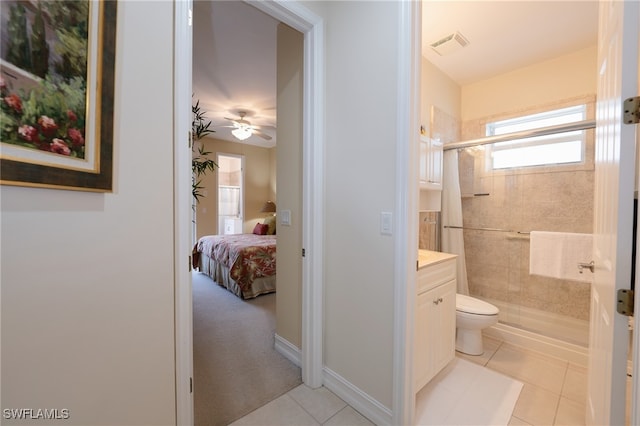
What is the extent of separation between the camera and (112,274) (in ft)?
3.18

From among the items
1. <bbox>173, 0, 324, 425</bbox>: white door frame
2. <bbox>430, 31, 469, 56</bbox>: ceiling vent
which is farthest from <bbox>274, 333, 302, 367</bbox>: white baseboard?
<bbox>430, 31, 469, 56</bbox>: ceiling vent

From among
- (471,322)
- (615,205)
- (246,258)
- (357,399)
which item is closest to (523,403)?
(471,322)

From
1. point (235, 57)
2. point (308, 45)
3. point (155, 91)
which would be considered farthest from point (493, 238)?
point (235, 57)

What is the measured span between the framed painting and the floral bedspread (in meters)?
2.66

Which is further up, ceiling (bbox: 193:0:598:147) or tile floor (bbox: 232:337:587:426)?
ceiling (bbox: 193:0:598:147)

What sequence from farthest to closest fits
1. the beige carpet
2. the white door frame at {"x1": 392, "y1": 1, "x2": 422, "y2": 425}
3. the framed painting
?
the beige carpet
the white door frame at {"x1": 392, "y1": 1, "x2": 422, "y2": 425}
the framed painting

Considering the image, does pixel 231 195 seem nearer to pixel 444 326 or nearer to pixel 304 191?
pixel 304 191

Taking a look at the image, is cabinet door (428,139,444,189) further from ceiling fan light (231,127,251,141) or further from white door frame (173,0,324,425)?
ceiling fan light (231,127,251,141)

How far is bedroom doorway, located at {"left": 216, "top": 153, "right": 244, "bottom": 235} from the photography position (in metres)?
6.36

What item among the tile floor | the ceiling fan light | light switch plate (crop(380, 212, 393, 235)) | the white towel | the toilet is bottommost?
the tile floor

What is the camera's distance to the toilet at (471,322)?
206 cm

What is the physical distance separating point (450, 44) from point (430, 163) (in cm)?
115

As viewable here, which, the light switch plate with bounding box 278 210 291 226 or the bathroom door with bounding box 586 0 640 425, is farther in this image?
the light switch plate with bounding box 278 210 291 226

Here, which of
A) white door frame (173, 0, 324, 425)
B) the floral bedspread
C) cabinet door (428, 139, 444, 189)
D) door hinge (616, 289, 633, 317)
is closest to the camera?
door hinge (616, 289, 633, 317)
